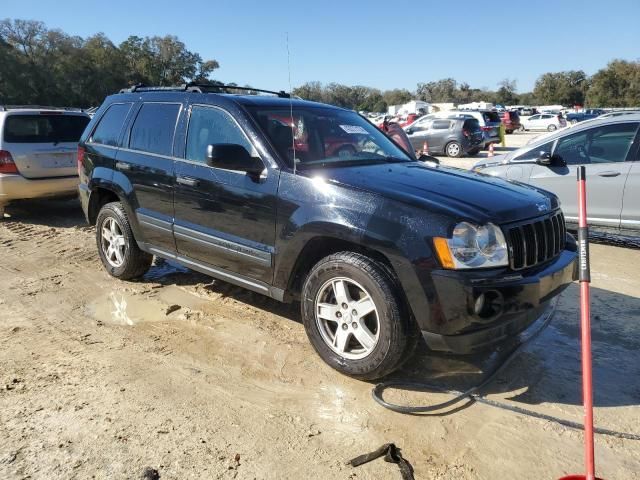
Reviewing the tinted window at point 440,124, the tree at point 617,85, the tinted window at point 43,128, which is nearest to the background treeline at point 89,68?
the tree at point 617,85

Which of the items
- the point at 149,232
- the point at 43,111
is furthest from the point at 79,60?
the point at 149,232

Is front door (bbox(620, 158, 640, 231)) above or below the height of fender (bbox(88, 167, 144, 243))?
below

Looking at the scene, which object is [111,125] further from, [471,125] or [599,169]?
[471,125]

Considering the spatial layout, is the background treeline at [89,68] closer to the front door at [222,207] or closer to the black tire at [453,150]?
the black tire at [453,150]

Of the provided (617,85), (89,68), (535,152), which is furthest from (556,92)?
(535,152)

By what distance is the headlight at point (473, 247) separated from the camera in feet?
9.86

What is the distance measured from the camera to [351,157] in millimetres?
4242

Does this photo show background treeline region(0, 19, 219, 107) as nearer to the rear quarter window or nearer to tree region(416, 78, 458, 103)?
the rear quarter window

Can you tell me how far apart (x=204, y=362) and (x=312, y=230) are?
1251mm

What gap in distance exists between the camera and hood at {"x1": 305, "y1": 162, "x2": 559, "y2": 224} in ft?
10.4

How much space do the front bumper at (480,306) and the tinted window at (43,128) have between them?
297 inches

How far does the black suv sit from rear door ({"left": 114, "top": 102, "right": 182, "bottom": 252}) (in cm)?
2

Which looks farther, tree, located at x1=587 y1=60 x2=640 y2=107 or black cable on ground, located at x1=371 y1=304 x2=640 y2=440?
tree, located at x1=587 y1=60 x2=640 y2=107

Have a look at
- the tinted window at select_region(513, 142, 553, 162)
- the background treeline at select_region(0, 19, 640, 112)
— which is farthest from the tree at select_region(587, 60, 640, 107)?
the tinted window at select_region(513, 142, 553, 162)
